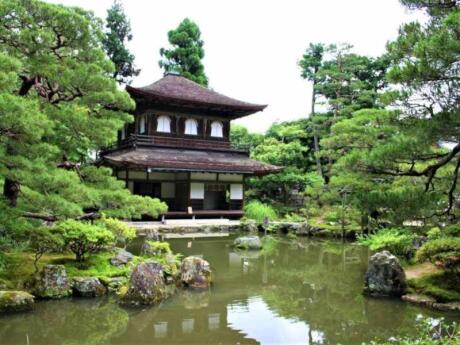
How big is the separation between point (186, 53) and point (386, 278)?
26.8 meters

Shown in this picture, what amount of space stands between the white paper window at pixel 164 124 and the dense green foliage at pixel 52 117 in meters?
12.8

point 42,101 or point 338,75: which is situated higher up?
point 338,75

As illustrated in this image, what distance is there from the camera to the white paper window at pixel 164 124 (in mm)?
22297

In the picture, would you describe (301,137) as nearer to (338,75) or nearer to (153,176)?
(338,75)

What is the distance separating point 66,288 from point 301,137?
24129mm

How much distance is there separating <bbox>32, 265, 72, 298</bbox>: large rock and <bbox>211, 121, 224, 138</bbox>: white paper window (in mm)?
16762

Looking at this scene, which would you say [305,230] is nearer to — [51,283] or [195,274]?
[195,274]

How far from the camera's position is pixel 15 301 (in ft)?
22.0

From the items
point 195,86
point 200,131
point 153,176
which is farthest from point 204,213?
point 195,86

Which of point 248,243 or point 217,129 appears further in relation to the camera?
point 217,129

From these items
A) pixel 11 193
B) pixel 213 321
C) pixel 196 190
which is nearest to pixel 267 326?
pixel 213 321

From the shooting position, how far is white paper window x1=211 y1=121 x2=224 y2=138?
78.4 ft

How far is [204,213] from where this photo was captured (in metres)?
20.9

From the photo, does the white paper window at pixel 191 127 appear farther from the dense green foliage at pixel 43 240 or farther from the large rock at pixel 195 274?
the dense green foliage at pixel 43 240
